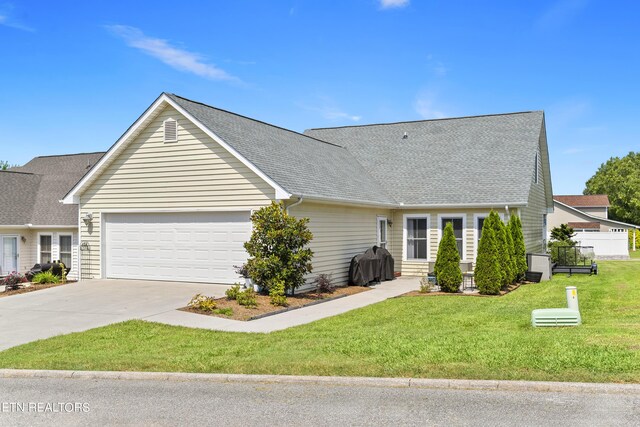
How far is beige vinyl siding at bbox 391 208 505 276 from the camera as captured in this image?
2173cm

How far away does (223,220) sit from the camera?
57.7 feet

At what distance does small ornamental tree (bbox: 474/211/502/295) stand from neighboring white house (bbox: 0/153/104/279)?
55.7 feet

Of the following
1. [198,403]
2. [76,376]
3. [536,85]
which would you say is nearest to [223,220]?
[76,376]

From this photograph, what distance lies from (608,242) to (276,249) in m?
30.9

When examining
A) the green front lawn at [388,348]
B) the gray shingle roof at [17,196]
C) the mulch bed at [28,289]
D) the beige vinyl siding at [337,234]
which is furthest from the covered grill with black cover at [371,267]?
the gray shingle roof at [17,196]

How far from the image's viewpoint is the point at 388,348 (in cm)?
879

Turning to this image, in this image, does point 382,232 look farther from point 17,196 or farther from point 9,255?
point 17,196

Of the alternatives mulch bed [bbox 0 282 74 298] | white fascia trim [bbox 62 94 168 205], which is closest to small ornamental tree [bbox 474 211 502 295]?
white fascia trim [bbox 62 94 168 205]

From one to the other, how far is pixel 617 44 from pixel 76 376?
71.1ft

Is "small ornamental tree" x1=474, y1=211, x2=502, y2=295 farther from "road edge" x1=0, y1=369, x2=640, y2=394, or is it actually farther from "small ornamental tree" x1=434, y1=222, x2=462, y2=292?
"road edge" x1=0, y1=369, x2=640, y2=394

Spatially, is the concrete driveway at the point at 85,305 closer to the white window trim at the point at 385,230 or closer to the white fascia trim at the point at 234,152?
the white fascia trim at the point at 234,152

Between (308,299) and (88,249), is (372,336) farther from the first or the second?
(88,249)

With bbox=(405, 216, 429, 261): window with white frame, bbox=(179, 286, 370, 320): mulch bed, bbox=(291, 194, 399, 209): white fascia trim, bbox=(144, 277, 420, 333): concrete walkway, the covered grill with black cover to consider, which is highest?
bbox=(291, 194, 399, 209): white fascia trim

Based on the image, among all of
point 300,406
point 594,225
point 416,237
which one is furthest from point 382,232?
point 594,225
